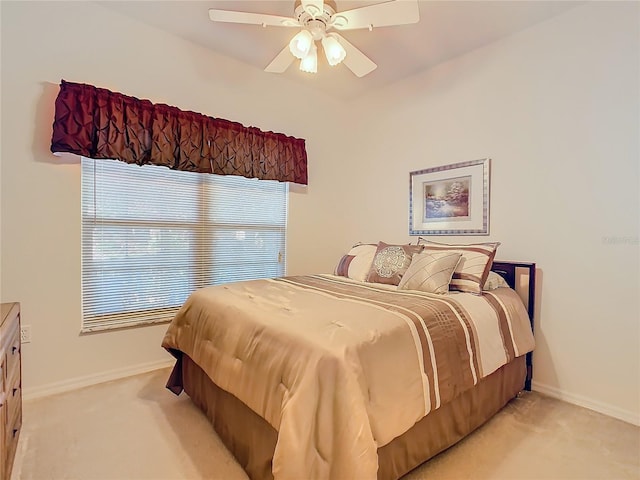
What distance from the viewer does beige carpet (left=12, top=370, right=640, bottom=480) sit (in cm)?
158

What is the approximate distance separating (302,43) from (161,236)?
1851mm

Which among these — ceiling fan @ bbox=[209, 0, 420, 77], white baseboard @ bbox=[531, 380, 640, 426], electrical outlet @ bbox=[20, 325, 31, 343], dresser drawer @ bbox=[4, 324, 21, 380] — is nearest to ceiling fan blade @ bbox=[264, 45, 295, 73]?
ceiling fan @ bbox=[209, 0, 420, 77]

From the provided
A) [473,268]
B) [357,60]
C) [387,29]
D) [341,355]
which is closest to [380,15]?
[357,60]

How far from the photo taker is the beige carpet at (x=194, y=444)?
5.19 ft

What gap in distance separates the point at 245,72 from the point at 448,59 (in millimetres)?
1868

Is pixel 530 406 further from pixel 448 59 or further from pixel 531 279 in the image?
pixel 448 59

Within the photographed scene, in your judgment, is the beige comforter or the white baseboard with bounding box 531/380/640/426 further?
Answer: the white baseboard with bounding box 531/380/640/426

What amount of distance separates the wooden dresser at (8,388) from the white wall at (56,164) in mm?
627

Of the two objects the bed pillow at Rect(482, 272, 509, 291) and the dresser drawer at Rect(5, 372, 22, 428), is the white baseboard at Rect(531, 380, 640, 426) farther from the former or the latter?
the dresser drawer at Rect(5, 372, 22, 428)

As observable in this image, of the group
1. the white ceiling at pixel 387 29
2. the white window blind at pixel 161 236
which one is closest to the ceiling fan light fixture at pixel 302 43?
the white ceiling at pixel 387 29

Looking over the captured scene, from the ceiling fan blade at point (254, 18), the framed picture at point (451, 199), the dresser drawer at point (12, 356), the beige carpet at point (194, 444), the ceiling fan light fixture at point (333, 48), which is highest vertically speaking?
the ceiling fan blade at point (254, 18)

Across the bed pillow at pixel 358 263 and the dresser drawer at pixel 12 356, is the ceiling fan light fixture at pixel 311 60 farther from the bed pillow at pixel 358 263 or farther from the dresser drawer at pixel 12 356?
the dresser drawer at pixel 12 356

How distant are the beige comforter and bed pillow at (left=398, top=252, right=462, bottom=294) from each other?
0.12 m

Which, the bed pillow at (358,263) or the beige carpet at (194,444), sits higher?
the bed pillow at (358,263)
